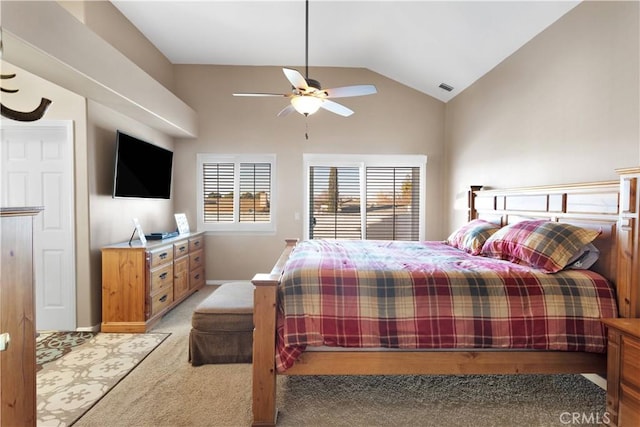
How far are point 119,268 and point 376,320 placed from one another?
2.68 m

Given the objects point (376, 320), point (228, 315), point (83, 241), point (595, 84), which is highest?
point (595, 84)

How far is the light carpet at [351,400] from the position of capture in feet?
6.15

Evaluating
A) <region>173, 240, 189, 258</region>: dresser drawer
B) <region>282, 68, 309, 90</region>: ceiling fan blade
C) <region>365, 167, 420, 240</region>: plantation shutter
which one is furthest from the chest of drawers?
<region>365, 167, 420, 240</region>: plantation shutter

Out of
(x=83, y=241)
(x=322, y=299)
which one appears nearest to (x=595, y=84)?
(x=322, y=299)

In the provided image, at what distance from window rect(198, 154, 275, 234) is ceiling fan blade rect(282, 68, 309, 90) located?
7.91 ft

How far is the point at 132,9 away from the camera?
3436 mm

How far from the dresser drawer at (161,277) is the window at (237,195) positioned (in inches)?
53.3

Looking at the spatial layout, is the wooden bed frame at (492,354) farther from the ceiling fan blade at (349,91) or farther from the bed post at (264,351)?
the ceiling fan blade at (349,91)

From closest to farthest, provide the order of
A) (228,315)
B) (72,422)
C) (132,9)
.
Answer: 1. (72,422)
2. (228,315)
3. (132,9)

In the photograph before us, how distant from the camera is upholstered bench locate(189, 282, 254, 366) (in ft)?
8.13

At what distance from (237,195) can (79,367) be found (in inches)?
118

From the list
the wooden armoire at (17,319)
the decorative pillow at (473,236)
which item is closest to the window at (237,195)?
the decorative pillow at (473,236)

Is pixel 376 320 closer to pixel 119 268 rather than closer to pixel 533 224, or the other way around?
pixel 533 224

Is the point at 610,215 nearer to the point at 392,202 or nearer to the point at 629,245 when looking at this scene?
the point at 629,245
